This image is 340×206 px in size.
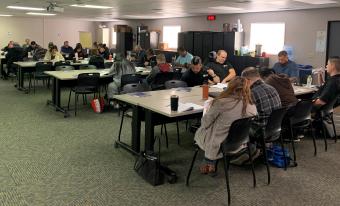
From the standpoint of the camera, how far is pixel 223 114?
3021mm

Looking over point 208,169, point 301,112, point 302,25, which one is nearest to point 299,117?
point 301,112

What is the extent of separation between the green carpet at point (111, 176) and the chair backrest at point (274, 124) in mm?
437

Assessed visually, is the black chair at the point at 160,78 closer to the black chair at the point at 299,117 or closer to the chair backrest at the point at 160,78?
the chair backrest at the point at 160,78

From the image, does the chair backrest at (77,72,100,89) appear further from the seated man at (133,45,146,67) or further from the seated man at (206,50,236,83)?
the seated man at (133,45,146,67)

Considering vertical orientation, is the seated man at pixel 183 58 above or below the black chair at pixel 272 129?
above

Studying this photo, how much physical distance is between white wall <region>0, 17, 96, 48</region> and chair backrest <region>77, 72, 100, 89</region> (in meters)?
12.5

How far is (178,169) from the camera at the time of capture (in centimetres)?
380

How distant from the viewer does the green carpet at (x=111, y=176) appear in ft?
10.2

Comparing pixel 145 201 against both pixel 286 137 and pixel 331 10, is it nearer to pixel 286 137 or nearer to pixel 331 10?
pixel 286 137

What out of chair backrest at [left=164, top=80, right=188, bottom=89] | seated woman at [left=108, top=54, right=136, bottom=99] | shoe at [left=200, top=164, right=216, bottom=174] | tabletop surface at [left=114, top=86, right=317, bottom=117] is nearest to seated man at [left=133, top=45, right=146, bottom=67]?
seated woman at [left=108, top=54, right=136, bottom=99]

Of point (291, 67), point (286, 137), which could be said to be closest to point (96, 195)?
point (286, 137)

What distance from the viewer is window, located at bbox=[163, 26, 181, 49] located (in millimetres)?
13958

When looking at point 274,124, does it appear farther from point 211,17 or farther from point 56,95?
point 211,17

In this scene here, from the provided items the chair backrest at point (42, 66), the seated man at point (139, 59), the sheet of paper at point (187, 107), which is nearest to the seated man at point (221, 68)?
the sheet of paper at point (187, 107)
